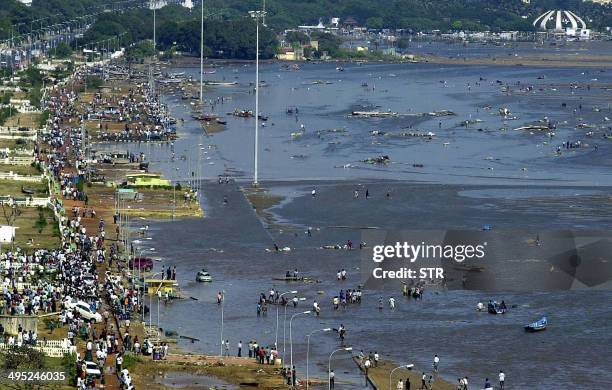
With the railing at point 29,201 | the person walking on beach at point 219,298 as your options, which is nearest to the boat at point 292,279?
the person walking on beach at point 219,298

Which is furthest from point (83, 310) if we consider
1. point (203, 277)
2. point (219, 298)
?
point (203, 277)

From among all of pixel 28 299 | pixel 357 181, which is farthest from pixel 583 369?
pixel 357 181

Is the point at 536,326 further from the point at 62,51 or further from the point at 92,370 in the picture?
the point at 62,51

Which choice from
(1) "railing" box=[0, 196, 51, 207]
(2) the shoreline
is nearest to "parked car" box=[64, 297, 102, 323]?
(1) "railing" box=[0, 196, 51, 207]

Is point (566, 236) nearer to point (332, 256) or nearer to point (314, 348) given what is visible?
point (314, 348)

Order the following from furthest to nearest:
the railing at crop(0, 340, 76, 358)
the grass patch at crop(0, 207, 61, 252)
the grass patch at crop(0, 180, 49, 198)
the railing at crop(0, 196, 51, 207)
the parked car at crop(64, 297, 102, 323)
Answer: the grass patch at crop(0, 180, 49, 198)
the railing at crop(0, 196, 51, 207)
the grass patch at crop(0, 207, 61, 252)
the parked car at crop(64, 297, 102, 323)
the railing at crop(0, 340, 76, 358)

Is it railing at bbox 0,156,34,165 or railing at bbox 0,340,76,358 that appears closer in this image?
railing at bbox 0,340,76,358

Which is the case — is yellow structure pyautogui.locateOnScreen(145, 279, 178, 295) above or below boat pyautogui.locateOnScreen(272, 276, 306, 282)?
above

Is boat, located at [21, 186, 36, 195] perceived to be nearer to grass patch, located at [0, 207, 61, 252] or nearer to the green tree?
grass patch, located at [0, 207, 61, 252]
